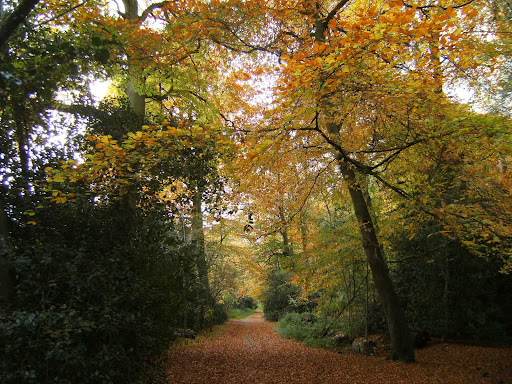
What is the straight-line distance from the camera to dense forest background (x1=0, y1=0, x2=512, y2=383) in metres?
3.18

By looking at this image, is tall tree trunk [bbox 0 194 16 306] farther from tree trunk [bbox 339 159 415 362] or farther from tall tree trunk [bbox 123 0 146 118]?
tree trunk [bbox 339 159 415 362]

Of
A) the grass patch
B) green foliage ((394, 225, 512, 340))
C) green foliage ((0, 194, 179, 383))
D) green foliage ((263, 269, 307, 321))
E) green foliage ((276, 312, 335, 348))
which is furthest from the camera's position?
the grass patch

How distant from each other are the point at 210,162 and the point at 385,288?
5048mm

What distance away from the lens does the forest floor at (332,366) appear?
5.37 m

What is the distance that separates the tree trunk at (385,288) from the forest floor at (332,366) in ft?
1.13

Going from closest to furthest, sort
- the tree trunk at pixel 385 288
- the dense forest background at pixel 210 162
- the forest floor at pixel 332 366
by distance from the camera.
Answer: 1. the dense forest background at pixel 210 162
2. the forest floor at pixel 332 366
3. the tree trunk at pixel 385 288

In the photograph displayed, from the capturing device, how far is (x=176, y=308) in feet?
15.4

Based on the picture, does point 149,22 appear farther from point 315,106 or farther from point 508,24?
point 508,24

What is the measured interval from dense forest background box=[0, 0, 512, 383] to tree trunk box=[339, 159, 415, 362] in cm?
4

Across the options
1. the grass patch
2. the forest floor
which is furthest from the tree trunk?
the grass patch

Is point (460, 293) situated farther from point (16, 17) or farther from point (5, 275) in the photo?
point (16, 17)

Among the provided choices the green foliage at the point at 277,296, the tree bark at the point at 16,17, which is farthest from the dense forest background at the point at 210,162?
the green foliage at the point at 277,296

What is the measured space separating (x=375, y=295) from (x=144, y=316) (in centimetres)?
747

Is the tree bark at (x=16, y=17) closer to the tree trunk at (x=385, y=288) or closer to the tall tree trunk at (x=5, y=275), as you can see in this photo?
the tall tree trunk at (x=5, y=275)
